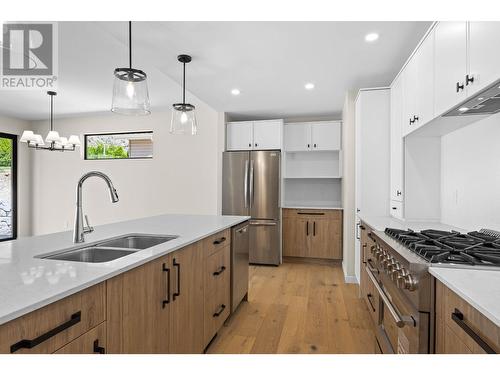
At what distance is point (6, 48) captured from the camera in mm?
2771

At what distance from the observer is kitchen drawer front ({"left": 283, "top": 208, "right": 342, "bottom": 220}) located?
435 cm

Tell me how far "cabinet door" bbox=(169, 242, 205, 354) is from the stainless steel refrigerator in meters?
2.58

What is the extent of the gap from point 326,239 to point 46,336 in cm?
403

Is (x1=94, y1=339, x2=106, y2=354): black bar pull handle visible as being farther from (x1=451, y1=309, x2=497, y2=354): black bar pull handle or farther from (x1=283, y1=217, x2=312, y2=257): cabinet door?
(x1=283, y1=217, x2=312, y2=257): cabinet door

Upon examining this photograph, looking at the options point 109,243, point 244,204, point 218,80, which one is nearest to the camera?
point 109,243

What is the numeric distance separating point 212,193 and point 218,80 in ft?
7.41

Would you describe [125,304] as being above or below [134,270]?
below

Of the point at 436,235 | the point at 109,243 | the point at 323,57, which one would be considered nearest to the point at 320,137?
the point at 323,57

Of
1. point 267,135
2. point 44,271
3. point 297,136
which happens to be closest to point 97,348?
point 44,271

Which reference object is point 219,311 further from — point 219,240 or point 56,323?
point 56,323

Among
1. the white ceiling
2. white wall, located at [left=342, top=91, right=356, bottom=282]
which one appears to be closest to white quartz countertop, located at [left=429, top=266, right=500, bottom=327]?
the white ceiling

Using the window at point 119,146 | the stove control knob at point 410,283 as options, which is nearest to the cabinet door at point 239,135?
the window at point 119,146

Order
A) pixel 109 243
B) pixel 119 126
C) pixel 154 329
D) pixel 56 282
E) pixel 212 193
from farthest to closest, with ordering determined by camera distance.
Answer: pixel 119 126
pixel 212 193
pixel 109 243
pixel 154 329
pixel 56 282

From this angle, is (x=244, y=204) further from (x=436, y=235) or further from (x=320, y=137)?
(x=436, y=235)
